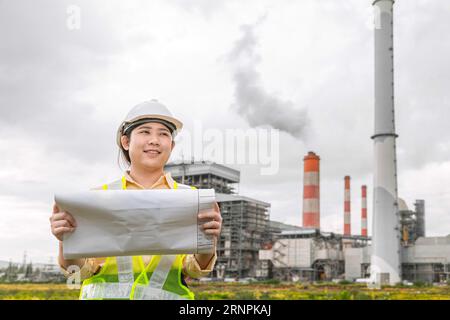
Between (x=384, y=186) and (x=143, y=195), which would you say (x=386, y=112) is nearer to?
(x=384, y=186)

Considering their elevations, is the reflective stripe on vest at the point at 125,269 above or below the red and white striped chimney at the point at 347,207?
below

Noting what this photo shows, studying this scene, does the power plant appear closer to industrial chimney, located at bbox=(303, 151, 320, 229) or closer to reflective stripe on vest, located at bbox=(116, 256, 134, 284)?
industrial chimney, located at bbox=(303, 151, 320, 229)

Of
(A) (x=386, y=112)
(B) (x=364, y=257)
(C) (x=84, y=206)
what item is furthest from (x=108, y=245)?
(B) (x=364, y=257)

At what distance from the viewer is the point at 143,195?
1.51 m

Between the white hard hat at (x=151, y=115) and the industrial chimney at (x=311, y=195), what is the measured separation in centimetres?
3264

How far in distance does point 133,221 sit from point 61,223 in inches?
7.9

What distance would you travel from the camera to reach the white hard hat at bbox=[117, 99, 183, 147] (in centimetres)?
179

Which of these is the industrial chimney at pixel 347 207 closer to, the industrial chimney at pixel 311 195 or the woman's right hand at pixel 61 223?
the industrial chimney at pixel 311 195

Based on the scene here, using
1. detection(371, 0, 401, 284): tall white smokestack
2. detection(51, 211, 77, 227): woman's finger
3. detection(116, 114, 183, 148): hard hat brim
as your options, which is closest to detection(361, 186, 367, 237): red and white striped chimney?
detection(371, 0, 401, 284): tall white smokestack

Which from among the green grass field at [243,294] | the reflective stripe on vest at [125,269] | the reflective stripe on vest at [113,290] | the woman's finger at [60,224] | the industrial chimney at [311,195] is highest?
the industrial chimney at [311,195]

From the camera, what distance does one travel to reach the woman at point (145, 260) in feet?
5.55

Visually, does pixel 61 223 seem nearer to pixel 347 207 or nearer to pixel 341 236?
pixel 341 236

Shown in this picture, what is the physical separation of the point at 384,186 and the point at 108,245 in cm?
2576

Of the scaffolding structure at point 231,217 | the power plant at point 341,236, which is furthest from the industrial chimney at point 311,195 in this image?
the scaffolding structure at point 231,217
